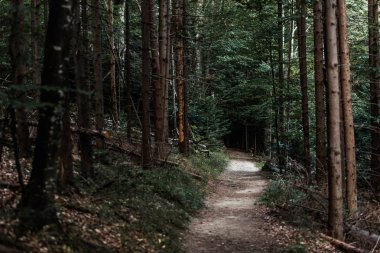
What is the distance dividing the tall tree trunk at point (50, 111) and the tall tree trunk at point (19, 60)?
431 mm

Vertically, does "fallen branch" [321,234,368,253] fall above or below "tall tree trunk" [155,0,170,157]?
below

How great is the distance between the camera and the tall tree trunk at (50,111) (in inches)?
213

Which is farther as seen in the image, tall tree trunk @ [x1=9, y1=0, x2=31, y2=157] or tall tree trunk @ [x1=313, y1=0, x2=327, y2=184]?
tall tree trunk @ [x1=313, y1=0, x2=327, y2=184]

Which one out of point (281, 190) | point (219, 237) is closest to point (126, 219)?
point (219, 237)

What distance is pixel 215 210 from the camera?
12.8 meters

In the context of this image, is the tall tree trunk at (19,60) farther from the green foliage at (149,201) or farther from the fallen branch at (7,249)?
the green foliage at (149,201)

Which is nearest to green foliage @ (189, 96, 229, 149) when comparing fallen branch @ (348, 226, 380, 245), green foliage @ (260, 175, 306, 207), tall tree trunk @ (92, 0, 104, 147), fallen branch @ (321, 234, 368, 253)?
green foliage @ (260, 175, 306, 207)

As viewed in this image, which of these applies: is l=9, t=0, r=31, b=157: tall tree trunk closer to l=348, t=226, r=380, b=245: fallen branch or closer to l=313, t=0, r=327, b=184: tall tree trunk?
l=348, t=226, r=380, b=245: fallen branch

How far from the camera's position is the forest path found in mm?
9102

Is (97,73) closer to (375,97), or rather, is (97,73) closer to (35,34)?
(35,34)

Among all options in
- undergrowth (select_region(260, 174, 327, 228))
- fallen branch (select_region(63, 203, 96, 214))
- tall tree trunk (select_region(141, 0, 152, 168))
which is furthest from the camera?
tall tree trunk (select_region(141, 0, 152, 168))

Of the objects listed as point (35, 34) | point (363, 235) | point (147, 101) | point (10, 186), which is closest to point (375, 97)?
point (363, 235)

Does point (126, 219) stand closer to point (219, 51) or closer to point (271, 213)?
point (271, 213)

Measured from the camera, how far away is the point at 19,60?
300 inches
